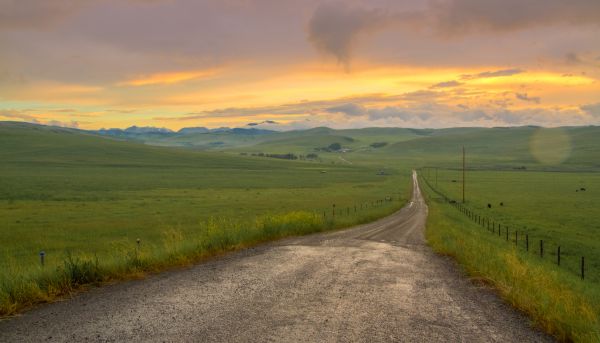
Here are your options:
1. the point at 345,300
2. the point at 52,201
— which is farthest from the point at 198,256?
the point at 52,201

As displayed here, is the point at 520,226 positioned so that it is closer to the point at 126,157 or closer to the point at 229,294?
the point at 229,294

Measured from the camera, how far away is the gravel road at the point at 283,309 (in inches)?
363

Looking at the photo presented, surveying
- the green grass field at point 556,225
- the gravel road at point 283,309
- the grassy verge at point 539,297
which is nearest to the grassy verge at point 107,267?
the gravel road at point 283,309

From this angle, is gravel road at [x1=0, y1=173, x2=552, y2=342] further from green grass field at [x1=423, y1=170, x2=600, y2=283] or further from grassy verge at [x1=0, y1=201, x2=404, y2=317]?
green grass field at [x1=423, y1=170, x2=600, y2=283]

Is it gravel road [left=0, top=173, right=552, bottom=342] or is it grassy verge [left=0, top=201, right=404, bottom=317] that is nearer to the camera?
gravel road [left=0, top=173, right=552, bottom=342]

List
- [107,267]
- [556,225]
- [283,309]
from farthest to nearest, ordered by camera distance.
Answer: [556,225], [107,267], [283,309]

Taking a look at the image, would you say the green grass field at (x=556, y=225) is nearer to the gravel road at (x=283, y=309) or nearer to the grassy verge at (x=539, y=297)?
the grassy verge at (x=539, y=297)

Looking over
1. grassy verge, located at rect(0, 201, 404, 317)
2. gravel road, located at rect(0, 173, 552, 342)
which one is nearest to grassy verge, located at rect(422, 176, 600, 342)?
gravel road, located at rect(0, 173, 552, 342)

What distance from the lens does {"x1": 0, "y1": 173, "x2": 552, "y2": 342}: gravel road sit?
9.22 meters

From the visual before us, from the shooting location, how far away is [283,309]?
10.8m

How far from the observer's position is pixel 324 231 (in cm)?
2969

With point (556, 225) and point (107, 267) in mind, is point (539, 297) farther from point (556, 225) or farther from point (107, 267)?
point (556, 225)

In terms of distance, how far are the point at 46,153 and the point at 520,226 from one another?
189 metres

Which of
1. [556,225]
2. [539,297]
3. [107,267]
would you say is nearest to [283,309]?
[107,267]
